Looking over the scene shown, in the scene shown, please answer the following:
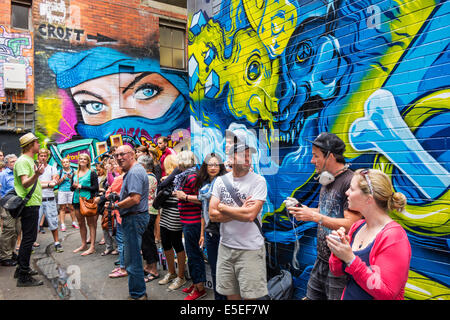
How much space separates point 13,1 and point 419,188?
1235 cm

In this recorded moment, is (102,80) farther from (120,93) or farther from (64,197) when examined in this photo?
(64,197)

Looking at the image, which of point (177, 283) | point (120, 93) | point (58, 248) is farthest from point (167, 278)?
point (120, 93)

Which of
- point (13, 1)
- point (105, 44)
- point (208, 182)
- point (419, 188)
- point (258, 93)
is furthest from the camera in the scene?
point (105, 44)

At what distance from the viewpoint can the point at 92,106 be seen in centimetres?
1101

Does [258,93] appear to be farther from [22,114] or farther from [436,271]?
[22,114]

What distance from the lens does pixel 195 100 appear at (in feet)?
21.0

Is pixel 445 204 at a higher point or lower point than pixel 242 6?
lower

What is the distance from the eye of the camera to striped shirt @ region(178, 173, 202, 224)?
4.26 meters

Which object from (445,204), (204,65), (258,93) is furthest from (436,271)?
(204,65)

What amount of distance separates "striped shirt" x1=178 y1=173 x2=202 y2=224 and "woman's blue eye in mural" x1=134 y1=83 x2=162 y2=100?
335 inches

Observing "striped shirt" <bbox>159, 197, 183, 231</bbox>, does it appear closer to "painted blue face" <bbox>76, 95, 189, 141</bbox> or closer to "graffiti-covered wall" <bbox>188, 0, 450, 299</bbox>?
"graffiti-covered wall" <bbox>188, 0, 450, 299</bbox>

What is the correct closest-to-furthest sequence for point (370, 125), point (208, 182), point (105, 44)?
point (370, 125)
point (208, 182)
point (105, 44)

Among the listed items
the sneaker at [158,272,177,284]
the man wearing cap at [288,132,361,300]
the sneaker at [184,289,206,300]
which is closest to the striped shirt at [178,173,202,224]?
the sneaker at [184,289,206,300]

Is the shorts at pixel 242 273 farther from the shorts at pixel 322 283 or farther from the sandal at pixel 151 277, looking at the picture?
the sandal at pixel 151 277
